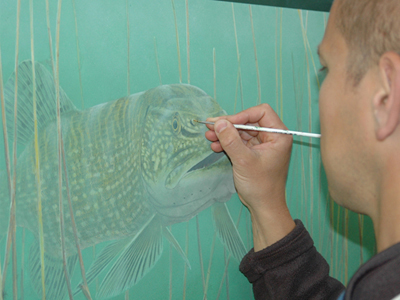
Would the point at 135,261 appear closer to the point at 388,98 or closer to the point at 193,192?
the point at 193,192

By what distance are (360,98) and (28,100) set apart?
0.65 metres

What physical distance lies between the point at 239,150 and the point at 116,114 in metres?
0.32

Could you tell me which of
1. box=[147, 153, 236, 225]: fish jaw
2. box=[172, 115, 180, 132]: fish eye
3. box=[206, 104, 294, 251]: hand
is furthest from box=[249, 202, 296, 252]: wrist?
box=[172, 115, 180, 132]: fish eye

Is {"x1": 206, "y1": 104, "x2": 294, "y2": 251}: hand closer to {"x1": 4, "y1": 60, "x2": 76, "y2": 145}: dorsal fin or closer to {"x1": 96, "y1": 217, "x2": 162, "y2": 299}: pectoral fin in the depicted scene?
{"x1": 96, "y1": 217, "x2": 162, "y2": 299}: pectoral fin

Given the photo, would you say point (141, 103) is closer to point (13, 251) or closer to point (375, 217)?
point (13, 251)

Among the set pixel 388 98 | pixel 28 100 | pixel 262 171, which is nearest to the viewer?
pixel 388 98

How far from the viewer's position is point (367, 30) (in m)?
0.62

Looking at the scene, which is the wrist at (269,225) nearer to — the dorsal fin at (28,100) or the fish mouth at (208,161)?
the fish mouth at (208,161)

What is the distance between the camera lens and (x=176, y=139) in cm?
88

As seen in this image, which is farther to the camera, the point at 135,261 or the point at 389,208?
the point at 135,261

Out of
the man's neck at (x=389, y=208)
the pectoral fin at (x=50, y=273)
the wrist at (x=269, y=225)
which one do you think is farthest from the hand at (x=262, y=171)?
the pectoral fin at (x=50, y=273)

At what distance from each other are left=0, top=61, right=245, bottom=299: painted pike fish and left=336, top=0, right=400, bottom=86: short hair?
0.38m

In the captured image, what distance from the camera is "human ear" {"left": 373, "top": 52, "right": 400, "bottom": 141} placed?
56cm

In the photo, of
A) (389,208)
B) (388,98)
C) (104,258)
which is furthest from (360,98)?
(104,258)
